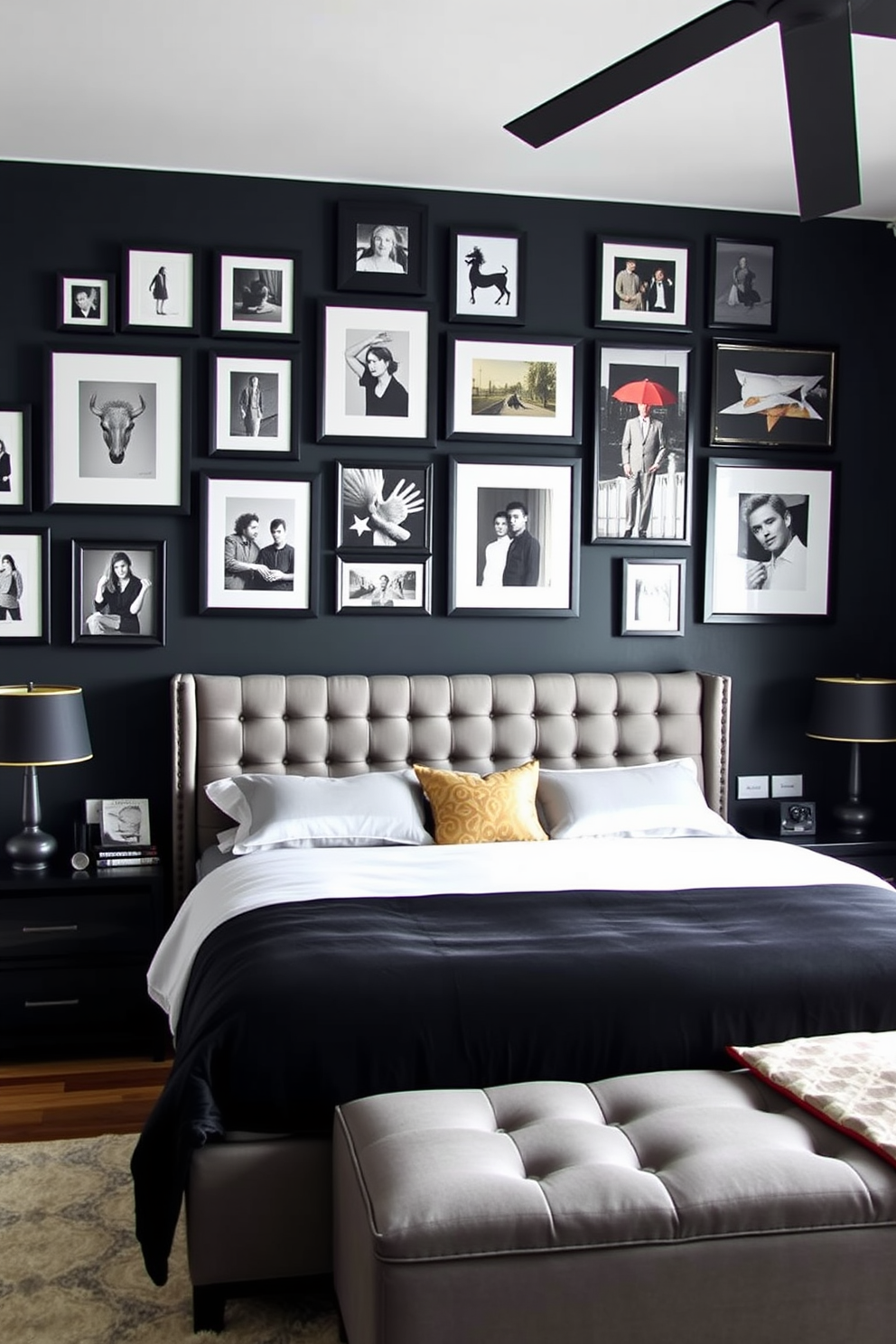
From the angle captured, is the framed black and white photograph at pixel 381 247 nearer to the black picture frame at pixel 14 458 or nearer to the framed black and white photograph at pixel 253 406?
→ the framed black and white photograph at pixel 253 406

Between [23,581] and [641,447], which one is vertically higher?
[641,447]

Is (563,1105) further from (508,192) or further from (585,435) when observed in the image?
(508,192)

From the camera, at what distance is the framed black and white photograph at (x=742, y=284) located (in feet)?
15.7

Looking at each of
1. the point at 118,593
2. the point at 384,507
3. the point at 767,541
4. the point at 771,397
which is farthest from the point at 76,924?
the point at 771,397

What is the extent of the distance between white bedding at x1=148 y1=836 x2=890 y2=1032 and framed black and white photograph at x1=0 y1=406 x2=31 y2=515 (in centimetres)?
154

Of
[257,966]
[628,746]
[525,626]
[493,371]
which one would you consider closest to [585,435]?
[493,371]

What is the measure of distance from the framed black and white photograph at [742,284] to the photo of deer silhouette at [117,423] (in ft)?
7.16

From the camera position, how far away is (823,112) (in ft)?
8.46

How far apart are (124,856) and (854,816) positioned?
8.63 feet

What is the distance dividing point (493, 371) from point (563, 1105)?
2.99 metres

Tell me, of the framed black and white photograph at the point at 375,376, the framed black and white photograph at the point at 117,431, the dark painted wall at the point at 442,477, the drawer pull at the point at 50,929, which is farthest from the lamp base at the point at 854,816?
the drawer pull at the point at 50,929

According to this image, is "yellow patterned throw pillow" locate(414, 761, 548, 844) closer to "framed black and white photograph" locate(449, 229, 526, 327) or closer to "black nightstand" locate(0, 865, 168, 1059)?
"black nightstand" locate(0, 865, 168, 1059)

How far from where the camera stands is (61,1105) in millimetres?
3625

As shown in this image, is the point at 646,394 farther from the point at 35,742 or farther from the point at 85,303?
the point at 35,742
